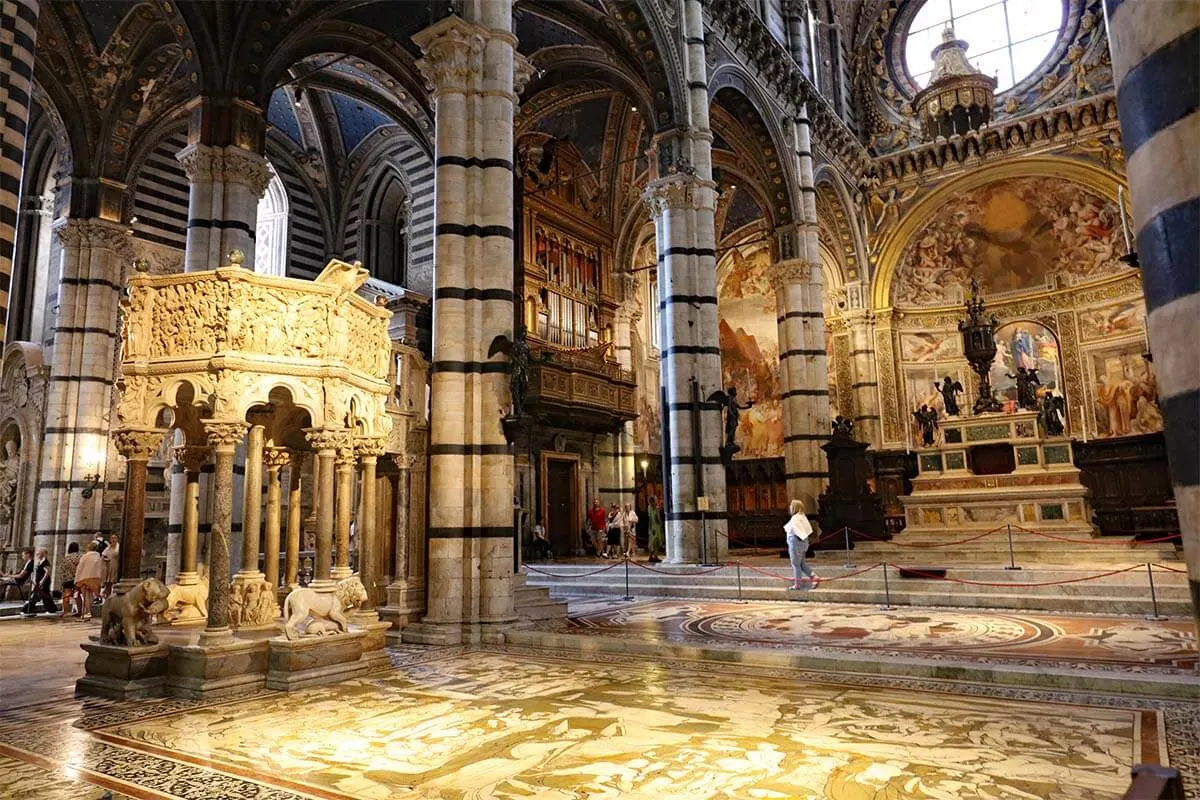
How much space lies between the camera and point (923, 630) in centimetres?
759

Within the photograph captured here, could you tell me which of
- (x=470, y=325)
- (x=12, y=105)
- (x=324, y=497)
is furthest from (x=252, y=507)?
(x=12, y=105)

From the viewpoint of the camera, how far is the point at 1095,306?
824 inches

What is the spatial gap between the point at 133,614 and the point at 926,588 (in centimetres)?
886

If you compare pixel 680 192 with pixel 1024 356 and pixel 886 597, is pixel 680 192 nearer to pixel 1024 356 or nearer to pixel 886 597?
pixel 886 597

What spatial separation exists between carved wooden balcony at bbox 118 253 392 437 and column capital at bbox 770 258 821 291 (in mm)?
13868

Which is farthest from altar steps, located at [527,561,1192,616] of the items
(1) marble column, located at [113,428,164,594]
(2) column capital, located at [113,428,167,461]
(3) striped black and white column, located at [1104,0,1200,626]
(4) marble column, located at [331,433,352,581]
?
(3) striped black and white column, located at [1104,0,1200,626]

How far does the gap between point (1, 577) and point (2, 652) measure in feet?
25.7

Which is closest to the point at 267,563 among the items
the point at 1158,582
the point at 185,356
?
the point at 185,356

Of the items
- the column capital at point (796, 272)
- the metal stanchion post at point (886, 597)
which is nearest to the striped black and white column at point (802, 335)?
the column capital at point (796, 272)

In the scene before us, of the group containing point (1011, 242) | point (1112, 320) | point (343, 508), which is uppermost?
point (1011, 242)

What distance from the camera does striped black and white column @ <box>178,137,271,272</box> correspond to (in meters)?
11.5

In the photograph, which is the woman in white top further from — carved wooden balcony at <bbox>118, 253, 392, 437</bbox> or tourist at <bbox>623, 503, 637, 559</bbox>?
tourist at <bbox>623, 503, 637, 559</bbox>

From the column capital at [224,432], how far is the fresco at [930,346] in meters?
21.2

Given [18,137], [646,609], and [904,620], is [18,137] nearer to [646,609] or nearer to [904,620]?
[646,609]
